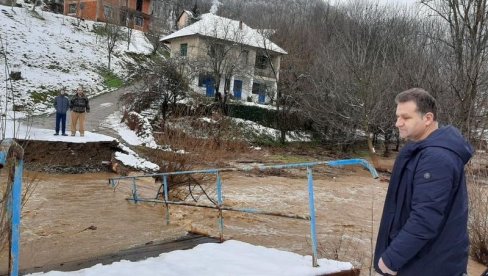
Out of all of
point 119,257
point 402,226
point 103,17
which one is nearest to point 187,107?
point 119,257

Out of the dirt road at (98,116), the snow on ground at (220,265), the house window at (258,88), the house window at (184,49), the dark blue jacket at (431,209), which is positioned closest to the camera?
the dark blue jacket at (431,209)

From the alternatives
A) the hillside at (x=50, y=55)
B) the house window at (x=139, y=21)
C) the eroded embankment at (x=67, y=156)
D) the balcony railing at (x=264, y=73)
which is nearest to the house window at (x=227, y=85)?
the balcony railing at (x=264, y=73)

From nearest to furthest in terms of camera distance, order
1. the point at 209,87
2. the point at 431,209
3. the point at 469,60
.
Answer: the point at 431,209, the point at 469,60, the point at 209,87

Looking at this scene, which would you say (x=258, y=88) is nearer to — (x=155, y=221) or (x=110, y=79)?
(x=110, y=79)

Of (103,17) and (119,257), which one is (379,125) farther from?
(103,17)

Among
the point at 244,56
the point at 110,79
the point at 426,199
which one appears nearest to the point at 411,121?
the point at 426,199

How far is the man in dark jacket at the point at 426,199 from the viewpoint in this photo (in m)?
2.53

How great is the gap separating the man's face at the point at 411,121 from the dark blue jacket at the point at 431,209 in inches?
2.9

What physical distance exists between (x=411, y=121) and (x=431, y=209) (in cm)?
55

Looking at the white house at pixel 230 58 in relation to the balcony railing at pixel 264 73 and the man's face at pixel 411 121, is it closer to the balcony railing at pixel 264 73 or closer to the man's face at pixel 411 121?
the balcony railing at pixel 264 73

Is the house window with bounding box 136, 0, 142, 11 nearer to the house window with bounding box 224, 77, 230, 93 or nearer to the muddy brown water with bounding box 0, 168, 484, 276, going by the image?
the house window with bounding box 224, 77, 230, 93

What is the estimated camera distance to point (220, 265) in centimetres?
417

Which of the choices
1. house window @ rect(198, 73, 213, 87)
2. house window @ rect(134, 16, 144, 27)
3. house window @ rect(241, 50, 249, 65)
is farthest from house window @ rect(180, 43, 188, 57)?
house window @ rect(134, 16, 144, 27)

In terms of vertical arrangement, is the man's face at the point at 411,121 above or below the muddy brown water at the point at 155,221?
above
